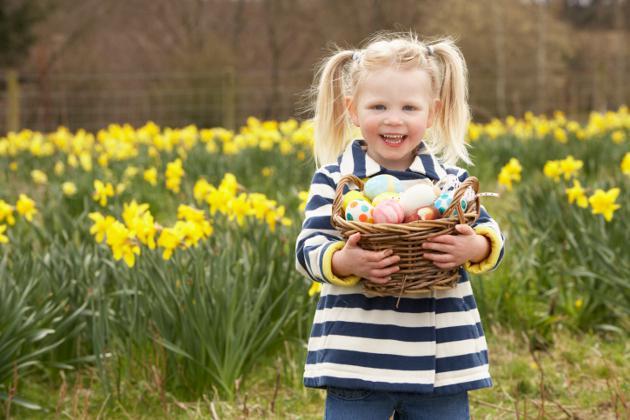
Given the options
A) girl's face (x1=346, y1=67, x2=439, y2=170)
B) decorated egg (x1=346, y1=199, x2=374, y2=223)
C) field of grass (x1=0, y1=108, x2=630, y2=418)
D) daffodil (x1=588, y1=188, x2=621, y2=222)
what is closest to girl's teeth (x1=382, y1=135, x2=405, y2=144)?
girl's face (x1=346, y1=67, x2=439, y2=170)

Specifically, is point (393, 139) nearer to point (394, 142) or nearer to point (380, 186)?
point (394, 142)

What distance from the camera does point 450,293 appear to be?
186 centimetres

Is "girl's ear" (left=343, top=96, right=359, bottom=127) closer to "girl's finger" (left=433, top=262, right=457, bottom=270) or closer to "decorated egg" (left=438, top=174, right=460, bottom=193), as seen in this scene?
"decorated egg" (left=438, top=174, right=460, bottom=193)

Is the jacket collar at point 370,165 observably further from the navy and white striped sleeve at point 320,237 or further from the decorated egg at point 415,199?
the decorated egg at point 415,199

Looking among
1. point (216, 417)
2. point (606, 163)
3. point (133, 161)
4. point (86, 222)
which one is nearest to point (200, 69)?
point (133, 161)

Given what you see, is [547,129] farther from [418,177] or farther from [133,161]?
[418,177]

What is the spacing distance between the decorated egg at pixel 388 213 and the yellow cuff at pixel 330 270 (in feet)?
0.35

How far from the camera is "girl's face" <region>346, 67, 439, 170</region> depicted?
1.86m

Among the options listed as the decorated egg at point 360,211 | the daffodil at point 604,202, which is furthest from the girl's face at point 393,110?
the daffodil at point 604,202

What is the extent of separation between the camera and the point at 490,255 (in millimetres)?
1799

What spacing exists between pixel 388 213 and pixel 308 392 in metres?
1.42

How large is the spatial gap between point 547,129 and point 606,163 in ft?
3.40

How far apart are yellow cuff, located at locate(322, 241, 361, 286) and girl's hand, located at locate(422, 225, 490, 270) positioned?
0.17 m

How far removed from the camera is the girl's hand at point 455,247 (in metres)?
1.68
